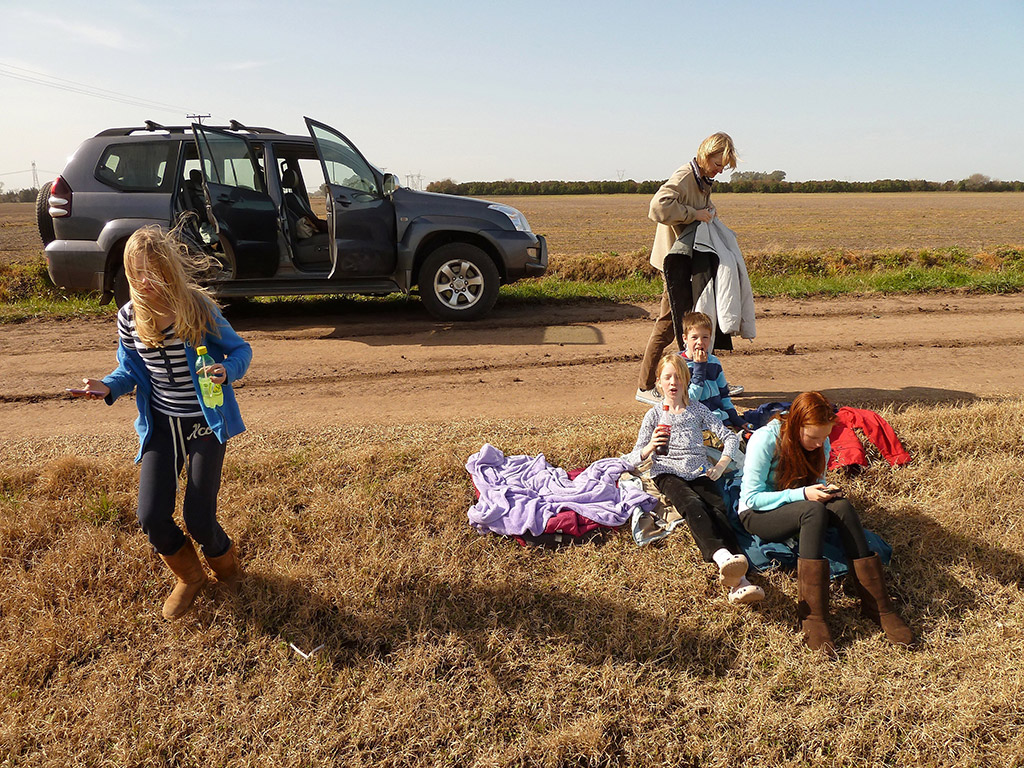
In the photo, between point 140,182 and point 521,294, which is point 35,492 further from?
point 521,294

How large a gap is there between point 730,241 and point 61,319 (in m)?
8.25

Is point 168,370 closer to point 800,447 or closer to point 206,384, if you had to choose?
point 206,384

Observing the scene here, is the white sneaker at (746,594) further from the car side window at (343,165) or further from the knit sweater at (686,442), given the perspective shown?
the car side window at (343,165)

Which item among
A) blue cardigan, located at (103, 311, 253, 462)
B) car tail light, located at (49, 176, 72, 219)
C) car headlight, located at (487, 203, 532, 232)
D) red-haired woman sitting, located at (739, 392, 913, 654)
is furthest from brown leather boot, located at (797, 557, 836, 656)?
car tail light, located at (49, 176, 72, 219)

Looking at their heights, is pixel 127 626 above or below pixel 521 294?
below

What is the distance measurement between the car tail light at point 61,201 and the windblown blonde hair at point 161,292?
592cm

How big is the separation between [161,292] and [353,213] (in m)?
5.20

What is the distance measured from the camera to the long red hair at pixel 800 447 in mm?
3746

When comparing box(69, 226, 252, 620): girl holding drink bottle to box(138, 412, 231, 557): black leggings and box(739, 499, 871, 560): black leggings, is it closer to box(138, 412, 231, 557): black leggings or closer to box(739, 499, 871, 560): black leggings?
box(138, 412, 231, 557): black leggings

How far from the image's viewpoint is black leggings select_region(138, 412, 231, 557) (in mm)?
3461

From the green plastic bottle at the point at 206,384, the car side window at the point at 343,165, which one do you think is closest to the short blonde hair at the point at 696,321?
the green plastic bottle at the point at 206,384

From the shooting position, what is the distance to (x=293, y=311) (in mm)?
9648

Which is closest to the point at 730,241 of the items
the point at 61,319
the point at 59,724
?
the point at 59,724

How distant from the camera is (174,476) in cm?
352
